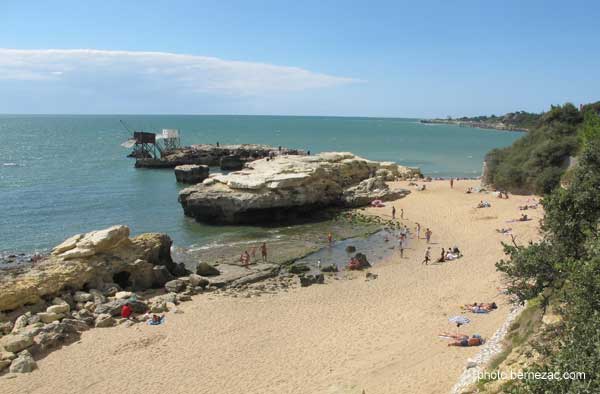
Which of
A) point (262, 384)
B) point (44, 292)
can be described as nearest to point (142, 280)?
point (44, 292)

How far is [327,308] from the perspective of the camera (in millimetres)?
19250

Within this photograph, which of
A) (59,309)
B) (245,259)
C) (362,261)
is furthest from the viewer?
(245,259)

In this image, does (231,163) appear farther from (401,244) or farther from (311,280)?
(311,280)

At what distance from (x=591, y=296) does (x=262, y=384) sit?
28.8ft

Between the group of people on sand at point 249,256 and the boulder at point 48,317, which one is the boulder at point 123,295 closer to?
the boulder at point 48,317

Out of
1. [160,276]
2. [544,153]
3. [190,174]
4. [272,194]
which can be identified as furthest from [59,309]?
[190,174]

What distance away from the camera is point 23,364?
47.9 feet

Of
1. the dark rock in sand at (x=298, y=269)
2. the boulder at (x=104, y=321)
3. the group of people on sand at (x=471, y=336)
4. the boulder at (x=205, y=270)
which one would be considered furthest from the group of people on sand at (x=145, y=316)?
the group of people on sand at (x=471, y=336)

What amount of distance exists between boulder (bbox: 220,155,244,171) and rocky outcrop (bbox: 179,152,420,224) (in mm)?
28005

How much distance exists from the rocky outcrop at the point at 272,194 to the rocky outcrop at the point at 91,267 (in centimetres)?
995

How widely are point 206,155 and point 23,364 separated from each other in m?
59.4

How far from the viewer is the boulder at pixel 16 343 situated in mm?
15469

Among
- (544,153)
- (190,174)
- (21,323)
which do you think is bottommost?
(21,323)

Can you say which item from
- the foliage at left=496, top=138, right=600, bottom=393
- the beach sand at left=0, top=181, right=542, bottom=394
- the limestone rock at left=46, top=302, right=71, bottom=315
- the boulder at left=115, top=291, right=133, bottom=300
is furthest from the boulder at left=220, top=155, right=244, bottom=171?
the foliage at left=496, top=138, right=600, bottom=393
